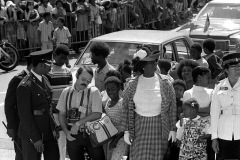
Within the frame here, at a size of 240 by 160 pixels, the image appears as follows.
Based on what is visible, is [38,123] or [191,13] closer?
[38,123]

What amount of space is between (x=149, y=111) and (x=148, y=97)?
156 millimetres

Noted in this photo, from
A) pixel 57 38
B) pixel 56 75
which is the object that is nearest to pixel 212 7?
pixel 57 38

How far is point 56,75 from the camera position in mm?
7527

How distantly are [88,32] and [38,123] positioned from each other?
38.6 feet

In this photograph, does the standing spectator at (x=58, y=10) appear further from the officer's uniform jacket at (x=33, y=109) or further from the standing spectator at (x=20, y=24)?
the officer's uniform jacket at (x=33, y=109)

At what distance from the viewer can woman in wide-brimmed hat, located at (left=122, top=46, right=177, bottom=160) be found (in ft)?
19.1

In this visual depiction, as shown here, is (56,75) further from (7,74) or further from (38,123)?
(7,74)

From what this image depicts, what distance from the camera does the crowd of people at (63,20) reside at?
14758 millimetres

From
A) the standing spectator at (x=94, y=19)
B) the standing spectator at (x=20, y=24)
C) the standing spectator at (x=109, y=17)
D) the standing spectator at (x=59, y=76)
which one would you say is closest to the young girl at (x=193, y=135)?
the standing spectator at (x=59, y=76)

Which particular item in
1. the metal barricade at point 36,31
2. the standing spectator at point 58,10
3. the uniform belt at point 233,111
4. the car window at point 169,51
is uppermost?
the standing spectator at point 58,10

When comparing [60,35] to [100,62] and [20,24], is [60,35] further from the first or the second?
[100,62]

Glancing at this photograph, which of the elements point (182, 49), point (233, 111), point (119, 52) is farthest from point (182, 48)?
point (233, 111)

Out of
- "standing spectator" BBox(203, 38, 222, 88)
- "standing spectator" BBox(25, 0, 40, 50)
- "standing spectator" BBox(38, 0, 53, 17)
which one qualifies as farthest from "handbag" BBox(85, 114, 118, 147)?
"standing spectator" BBox(38, 0, 53, 17)

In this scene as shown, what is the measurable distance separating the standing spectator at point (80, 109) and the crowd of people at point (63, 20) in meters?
7.26
